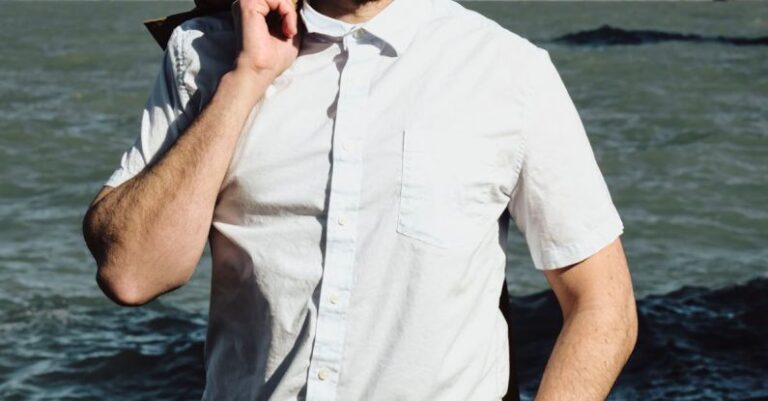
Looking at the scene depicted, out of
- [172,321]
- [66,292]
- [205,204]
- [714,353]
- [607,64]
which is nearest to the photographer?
[205,204]

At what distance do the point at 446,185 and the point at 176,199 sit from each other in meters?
0.42

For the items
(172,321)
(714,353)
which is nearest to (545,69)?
(714,353)

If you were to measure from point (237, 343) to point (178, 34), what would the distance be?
1.67ft

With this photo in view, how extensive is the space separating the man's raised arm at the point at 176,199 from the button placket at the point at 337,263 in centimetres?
17

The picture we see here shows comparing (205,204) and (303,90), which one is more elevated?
(303,90)

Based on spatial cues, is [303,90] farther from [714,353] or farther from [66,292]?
[66,292]

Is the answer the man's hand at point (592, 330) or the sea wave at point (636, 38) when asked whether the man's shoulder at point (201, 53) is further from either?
the sea wave at point (636, 38)

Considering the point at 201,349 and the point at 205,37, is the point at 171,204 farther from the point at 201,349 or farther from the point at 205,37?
the point at 201,349

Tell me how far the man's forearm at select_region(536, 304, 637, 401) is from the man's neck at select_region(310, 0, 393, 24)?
0.59 m

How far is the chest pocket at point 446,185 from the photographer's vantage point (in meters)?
2.15

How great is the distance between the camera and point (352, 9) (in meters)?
2.26

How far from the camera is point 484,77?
88.2 inches

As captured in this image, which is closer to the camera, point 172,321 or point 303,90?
point 303,90

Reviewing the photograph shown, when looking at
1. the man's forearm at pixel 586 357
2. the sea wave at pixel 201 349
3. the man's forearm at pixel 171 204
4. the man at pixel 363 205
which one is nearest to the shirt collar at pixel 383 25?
the man at pixel 363 205
